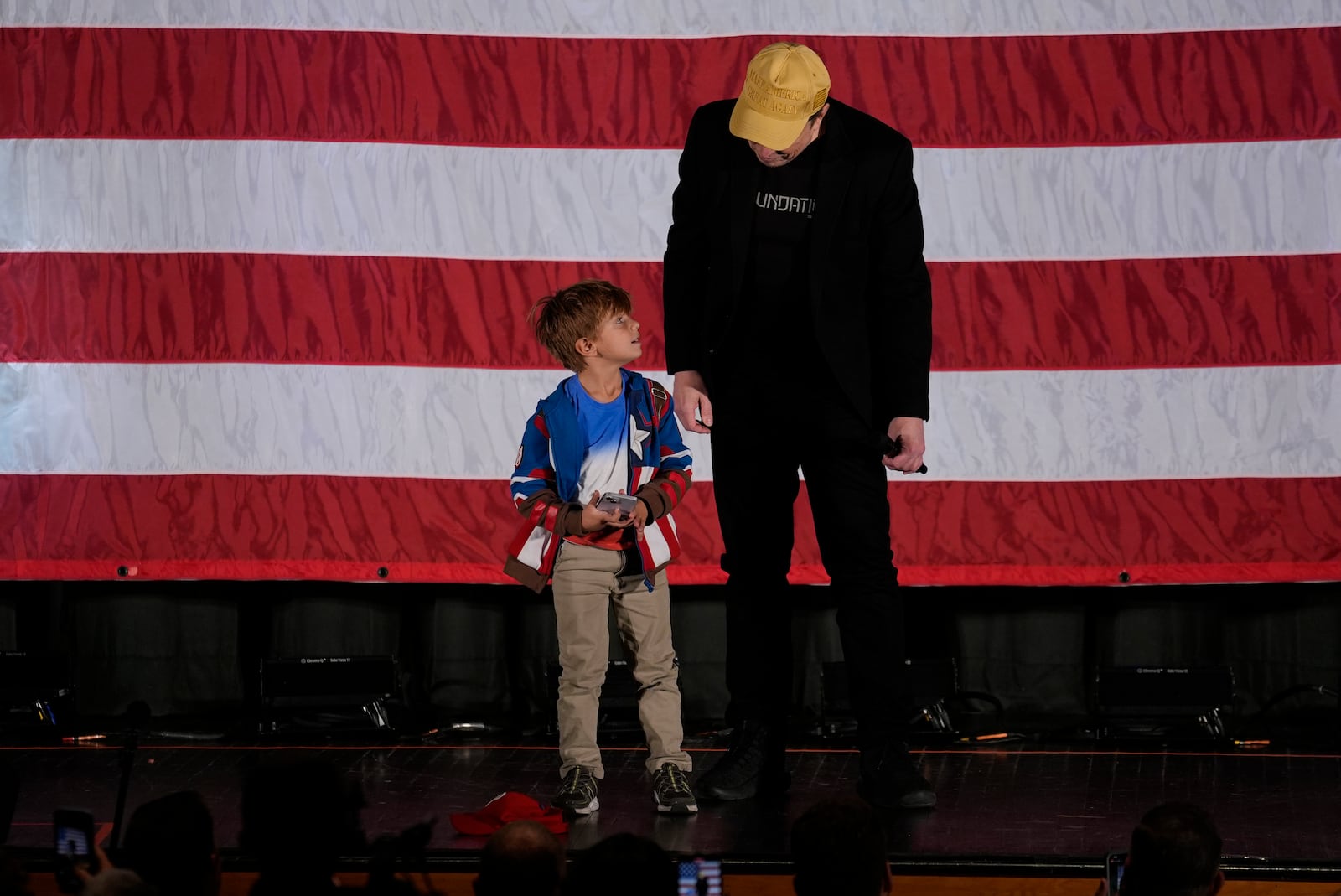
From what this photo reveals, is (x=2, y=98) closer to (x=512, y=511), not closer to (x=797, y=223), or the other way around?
(x=512, y=511)

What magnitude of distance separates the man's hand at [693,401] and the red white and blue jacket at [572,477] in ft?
0.22

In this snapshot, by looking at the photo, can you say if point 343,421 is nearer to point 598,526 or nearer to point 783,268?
point 598,526

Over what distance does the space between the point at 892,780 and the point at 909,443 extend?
0.65m

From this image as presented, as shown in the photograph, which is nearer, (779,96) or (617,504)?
(779,96)

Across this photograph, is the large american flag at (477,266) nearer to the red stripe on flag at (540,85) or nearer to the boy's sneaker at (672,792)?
the red stripe on flag at (540,85)

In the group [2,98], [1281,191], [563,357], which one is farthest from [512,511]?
[1281,191]

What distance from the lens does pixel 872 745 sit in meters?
3.29

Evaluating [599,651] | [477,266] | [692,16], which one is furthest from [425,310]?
[599,651]

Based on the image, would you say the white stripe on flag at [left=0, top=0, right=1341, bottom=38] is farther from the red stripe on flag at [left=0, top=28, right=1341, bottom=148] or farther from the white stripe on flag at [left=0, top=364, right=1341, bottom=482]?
the white stripe on flag at [left=0, top=364, right=1341, bottom=482]

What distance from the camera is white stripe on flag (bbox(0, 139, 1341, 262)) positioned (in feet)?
14.0

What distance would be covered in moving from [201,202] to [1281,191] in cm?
271

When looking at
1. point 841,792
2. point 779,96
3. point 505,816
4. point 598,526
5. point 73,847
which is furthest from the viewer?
point 841,792

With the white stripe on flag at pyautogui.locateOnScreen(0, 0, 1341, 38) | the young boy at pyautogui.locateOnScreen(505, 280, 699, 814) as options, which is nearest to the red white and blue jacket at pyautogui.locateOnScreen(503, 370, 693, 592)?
the young boy at pyautogui.locateOnScreen(505, 280, 699, 814)

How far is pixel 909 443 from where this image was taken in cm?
324
